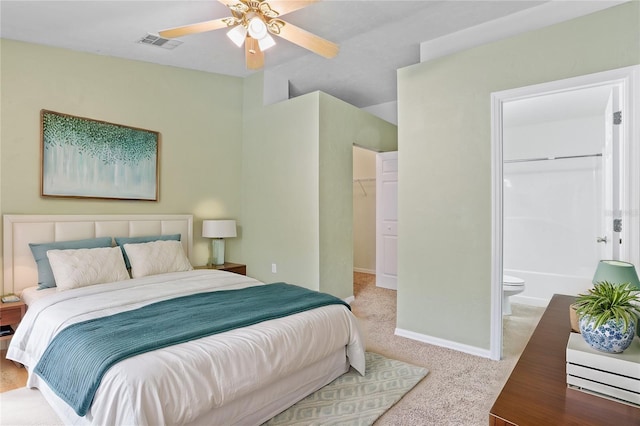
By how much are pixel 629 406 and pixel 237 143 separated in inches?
180

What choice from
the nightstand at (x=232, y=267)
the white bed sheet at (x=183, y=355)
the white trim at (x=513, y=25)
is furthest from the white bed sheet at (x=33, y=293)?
the white trim at (x=513, y=25)

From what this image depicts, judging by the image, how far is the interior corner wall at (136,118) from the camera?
305 cm

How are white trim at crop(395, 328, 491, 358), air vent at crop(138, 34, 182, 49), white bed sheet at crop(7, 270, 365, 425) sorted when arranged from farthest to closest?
air vent at crop(138, 34, 182, 49) → white trim at crop(395, 328, 491, 358) → white bed sheet at crop(7, 270, 365, 425)

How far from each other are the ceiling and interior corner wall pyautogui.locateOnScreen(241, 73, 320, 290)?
2.03 ft

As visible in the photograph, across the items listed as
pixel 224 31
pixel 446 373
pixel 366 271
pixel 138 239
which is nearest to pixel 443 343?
pixel 446 373

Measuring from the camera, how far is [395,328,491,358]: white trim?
2916mm

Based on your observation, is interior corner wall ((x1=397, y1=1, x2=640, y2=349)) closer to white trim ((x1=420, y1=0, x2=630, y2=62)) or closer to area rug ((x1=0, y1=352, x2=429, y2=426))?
white trim ((x1=420, y1=0, x2=630, y2=62))

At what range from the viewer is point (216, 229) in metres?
4.27

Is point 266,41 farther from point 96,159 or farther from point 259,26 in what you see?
point 96,159

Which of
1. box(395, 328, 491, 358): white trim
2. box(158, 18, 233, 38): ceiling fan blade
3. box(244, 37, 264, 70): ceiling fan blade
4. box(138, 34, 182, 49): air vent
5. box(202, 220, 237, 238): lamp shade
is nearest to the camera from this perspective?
box(158, 18, 233, 38): ceiling fan blade

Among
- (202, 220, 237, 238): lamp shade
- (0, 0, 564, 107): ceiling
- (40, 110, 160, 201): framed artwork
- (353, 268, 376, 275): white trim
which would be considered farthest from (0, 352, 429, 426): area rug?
(353, 268, 376, 275): white trim

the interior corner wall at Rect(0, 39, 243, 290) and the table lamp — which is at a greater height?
the interior corner wall at Rect(0, 39, 243, 290)

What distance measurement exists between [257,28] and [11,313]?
2.81 m

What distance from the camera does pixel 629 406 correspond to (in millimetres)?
1096
